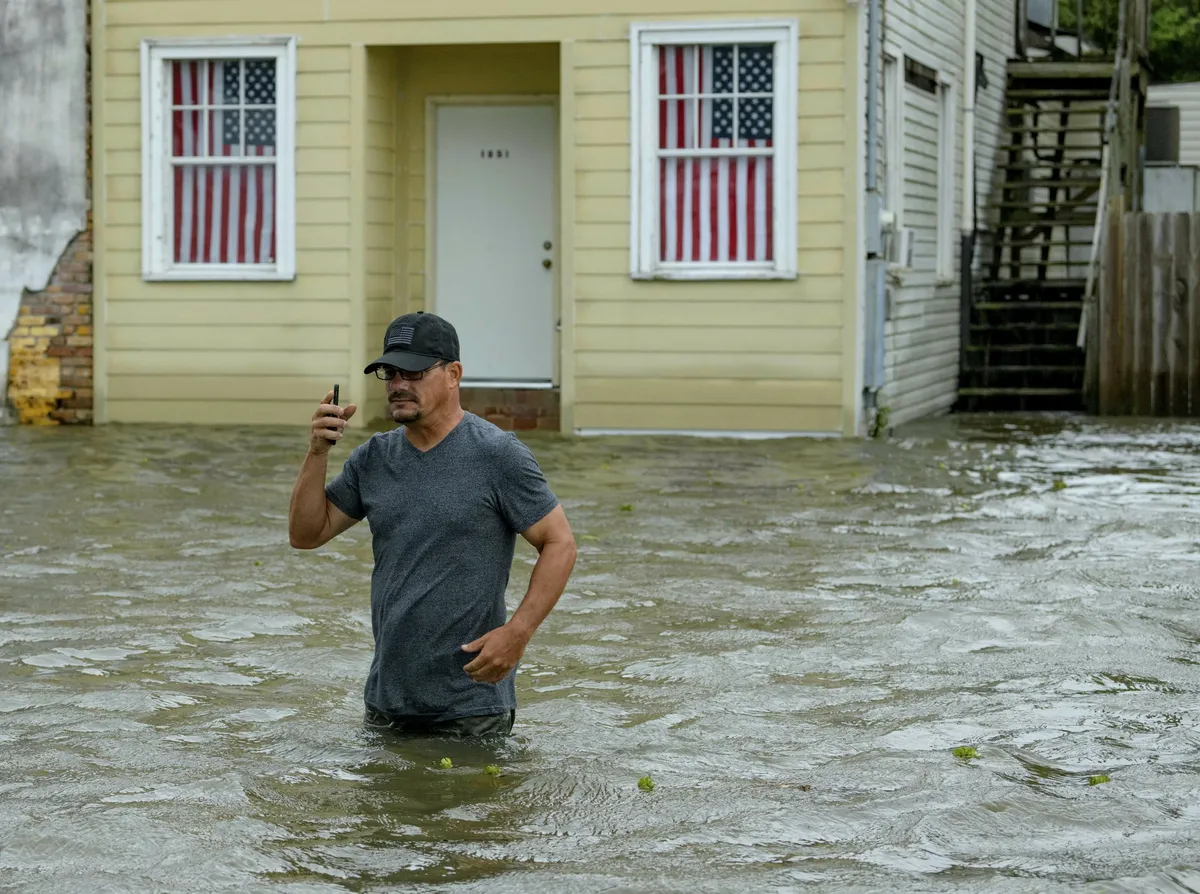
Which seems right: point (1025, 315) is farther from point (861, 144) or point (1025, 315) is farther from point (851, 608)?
point (851, 608)

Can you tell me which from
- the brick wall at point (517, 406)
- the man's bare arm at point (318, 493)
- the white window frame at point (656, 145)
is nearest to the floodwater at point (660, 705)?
the man's bare arm at point (318, 493)

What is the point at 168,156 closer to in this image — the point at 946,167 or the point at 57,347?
the point at 57,347

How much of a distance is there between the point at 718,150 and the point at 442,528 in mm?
9887

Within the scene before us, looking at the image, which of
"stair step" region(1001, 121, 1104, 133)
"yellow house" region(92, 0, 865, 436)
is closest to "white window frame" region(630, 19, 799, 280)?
"yellow house" region(92, 0, 865, 436)

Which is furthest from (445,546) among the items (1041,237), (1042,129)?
(1041,237)

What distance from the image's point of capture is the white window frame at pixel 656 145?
48.4 ft

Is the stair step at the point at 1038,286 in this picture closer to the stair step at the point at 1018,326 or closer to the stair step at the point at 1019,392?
the stair step at the point at 1018,326

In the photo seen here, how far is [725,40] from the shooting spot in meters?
14.8

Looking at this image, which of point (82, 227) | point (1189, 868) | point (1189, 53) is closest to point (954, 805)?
point (1189, 868)

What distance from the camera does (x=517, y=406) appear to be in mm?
16078

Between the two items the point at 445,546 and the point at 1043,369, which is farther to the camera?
the point at 1043,369

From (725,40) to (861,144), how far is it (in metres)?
1.34

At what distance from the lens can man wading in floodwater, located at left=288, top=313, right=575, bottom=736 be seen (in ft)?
18.0

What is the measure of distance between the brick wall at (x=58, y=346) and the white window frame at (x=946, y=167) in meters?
7.93
